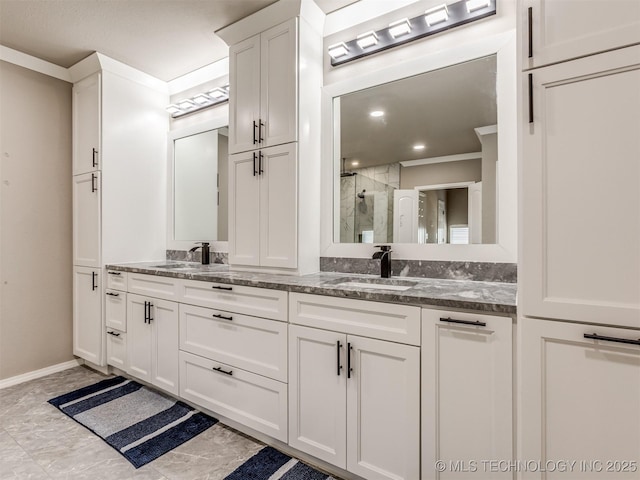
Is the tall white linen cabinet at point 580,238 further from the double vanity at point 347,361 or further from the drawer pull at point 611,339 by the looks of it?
the double vanity at point 347,361

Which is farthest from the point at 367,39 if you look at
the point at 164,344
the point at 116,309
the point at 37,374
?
the point at 37,374

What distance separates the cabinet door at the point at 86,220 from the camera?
2775 millimetres

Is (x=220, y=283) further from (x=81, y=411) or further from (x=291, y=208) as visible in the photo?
(x=81, y=411)

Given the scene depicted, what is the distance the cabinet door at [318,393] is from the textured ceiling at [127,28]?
202 cm

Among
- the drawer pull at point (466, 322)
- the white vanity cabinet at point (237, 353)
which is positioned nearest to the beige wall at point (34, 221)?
the white vanity cabinet at point (237, 353)

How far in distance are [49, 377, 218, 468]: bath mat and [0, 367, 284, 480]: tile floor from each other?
5cm

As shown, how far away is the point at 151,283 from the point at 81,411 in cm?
91

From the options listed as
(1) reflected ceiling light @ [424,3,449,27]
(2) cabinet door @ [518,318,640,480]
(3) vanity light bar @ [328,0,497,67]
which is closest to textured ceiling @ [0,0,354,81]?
(3) vanity light bar @ [328,0,497,67]

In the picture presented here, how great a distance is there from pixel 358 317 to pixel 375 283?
427mm

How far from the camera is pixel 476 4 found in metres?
1.78

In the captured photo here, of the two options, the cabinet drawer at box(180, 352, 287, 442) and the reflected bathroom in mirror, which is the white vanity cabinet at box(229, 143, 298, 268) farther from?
the cabinet drawer at box(180, 352, 287, 442)

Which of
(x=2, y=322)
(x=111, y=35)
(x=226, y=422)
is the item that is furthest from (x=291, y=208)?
(x=2, y=322)

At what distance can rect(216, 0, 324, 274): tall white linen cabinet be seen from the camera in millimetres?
2119

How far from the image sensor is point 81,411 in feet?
7.35
